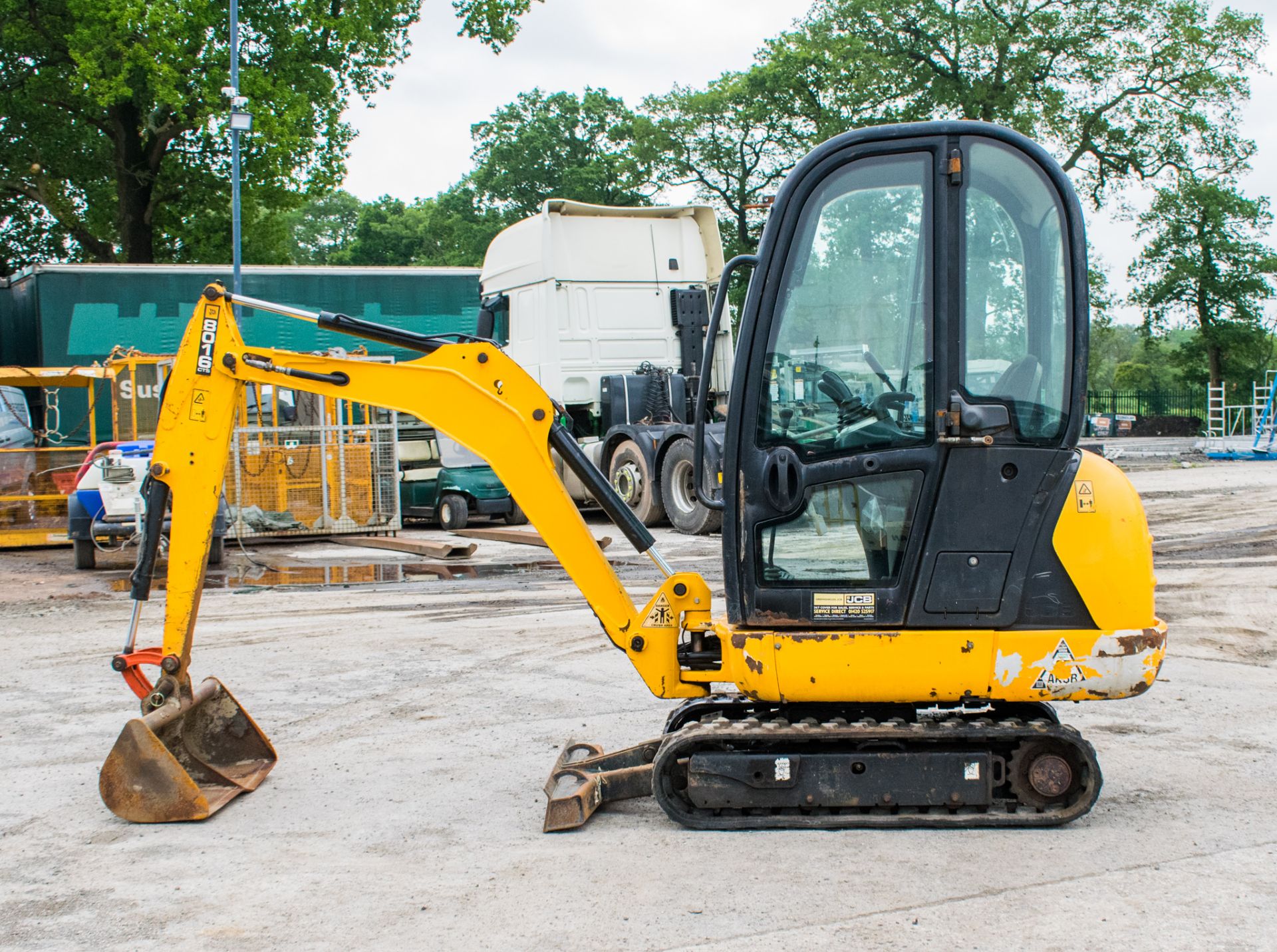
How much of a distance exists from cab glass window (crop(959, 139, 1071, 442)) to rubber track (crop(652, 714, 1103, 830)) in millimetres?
1156

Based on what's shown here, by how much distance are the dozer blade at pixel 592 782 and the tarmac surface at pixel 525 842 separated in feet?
0.27

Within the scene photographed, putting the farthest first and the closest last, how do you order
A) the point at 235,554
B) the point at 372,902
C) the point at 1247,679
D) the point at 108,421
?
the point at 108,421 < the point at 235,554 < the point at 1247,679 < the point at 372,902

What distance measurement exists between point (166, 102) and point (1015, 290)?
26995 millimetres

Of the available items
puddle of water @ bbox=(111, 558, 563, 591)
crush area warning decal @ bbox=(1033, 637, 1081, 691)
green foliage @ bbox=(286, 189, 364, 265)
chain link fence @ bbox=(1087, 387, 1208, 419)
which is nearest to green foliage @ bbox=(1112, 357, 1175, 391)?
chain link fence @ bbox=(1087, 387, 1208, 419)

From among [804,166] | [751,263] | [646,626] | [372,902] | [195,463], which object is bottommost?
[372,902]

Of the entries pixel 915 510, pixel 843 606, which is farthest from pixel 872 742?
pixel 915 510

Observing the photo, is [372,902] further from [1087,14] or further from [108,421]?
[1087,14]

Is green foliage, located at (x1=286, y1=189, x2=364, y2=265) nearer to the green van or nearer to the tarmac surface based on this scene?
the green van

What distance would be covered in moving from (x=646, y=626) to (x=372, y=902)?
5.34 ft

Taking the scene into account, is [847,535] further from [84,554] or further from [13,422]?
[13,422]

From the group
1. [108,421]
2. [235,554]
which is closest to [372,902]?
[235,554]

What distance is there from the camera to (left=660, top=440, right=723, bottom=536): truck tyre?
15578 mm

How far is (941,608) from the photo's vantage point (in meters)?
4.74

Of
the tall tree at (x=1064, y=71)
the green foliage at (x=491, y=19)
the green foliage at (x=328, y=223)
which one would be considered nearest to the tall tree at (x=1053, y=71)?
the tall tree at (x=1064, y=71)
